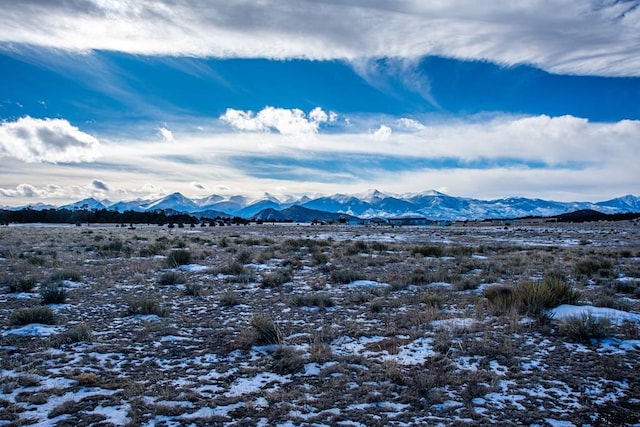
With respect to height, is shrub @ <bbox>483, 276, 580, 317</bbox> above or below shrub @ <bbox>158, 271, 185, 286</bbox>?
above

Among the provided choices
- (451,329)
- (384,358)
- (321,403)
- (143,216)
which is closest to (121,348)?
(321,403)

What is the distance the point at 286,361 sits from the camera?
679cm

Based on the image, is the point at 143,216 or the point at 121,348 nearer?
the point at 121,348

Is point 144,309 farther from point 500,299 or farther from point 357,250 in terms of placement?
point 357,250

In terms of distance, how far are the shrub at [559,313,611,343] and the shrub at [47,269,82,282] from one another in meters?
15.4

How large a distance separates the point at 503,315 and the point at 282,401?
656 cm

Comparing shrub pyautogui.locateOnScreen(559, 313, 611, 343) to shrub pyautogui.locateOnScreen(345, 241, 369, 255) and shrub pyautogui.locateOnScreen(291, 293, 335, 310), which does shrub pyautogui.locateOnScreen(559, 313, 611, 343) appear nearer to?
shrub pyautogui.locateOnScreen(291, 293, 335, 310)

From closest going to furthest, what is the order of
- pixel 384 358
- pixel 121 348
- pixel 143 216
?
pixel 384 358
pixel 121 348
pixel 143 216

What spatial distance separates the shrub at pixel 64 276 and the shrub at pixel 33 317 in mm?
5185

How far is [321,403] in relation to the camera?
5.44m

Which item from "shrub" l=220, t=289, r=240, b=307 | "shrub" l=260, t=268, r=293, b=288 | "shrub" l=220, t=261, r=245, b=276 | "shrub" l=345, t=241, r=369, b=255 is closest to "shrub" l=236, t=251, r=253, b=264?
"shrub" l=220, t=261, r=245, b=276

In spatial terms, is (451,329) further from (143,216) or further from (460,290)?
(143,216)

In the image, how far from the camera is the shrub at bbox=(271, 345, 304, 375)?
262 inches

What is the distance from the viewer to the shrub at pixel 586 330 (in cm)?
772
